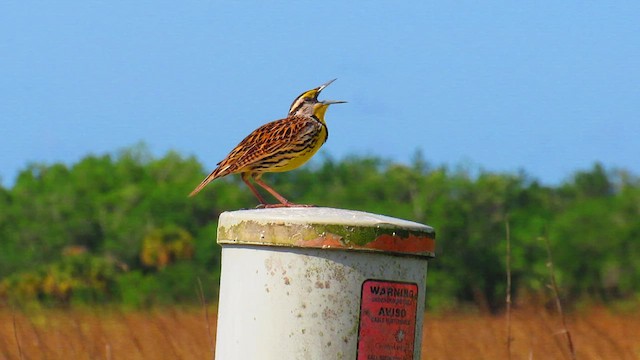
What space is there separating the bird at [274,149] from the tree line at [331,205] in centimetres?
4556

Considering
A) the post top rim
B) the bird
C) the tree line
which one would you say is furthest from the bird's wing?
the tree line

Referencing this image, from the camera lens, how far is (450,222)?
213 feet

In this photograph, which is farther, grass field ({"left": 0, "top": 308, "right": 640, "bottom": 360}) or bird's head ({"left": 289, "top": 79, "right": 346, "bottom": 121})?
grass field ({"left": 0, "top": 308, "right": 640, "bottom": 360})

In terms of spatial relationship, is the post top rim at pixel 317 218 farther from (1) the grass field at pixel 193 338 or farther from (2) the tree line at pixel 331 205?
(2) the tree line at pixel 331 205

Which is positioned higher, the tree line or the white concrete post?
the tree line

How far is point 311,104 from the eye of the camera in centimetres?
749

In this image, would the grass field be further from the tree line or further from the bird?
the tree line

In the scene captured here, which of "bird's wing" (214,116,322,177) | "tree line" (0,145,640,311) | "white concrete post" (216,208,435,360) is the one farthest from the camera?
"tree line" (0,145,640,311)

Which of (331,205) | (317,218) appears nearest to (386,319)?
(317,218)

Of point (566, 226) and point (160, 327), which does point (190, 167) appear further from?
point (160, 327)

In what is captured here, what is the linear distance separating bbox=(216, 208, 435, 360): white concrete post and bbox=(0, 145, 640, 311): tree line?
1875 inches

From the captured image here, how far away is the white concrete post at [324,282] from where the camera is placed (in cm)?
467

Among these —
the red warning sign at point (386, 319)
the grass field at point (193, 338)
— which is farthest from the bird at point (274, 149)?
the red warning sign at point (386, 319)

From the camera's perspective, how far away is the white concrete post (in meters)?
4.67
